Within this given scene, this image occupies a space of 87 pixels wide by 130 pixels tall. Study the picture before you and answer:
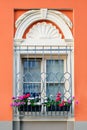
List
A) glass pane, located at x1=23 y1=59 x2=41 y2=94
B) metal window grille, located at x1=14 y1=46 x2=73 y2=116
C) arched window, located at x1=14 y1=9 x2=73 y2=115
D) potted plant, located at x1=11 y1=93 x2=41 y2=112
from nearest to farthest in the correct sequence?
potted plant, located at x1=11 y1=93 x2=41 y2=112 < metal window grille, located at x1=14 y1=46 x2=73 y2=116 < arched window, located at x1=14 y1=9 x2=73 y2=115 < glass pane, located at x1=23 y1=59 x2=41 y2=94

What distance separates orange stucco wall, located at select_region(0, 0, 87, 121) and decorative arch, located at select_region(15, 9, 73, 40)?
0.42ft

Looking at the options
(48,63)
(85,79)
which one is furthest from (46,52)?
(85,79)

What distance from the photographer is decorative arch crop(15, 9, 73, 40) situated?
428 inches

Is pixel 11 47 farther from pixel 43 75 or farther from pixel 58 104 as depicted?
pixel 58 104

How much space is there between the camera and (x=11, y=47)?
10805 millimetres

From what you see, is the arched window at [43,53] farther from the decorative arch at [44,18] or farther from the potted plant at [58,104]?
the potted plant at [58,104]

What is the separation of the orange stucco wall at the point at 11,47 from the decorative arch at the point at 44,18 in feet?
0.42

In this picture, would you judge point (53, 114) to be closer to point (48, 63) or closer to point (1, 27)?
point (48, 63)

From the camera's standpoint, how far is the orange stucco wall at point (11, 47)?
10.7m

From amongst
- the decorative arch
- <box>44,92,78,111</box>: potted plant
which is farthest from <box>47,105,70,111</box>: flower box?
the decorative arch

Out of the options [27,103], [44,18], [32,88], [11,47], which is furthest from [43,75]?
[44,18]

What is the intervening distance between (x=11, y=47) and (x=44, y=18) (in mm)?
985

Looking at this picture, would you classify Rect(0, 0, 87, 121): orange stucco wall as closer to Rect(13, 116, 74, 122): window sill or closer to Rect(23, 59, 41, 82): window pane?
Rect(13, 116, 74, 122): window sill

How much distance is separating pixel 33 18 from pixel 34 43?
0.56m
